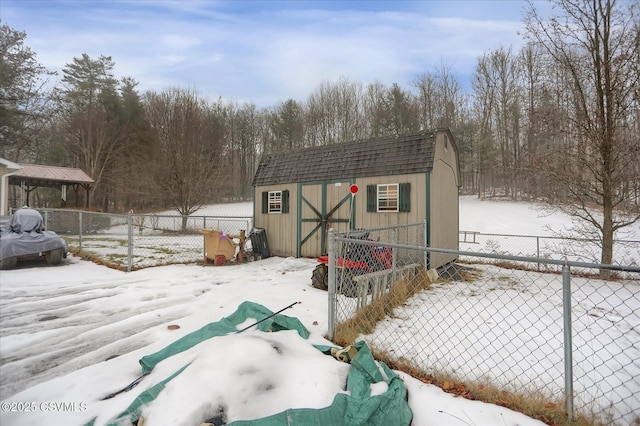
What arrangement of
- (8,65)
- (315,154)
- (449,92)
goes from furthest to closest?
(449,92) < (8,65) < (315,154)

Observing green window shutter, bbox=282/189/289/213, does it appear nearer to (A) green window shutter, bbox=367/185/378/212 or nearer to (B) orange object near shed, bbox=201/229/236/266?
(B) orange object near shed, bbox=201/229/236/266

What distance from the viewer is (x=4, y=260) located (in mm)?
6324

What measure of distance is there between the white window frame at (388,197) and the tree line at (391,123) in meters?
4.21

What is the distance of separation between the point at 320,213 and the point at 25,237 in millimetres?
7376

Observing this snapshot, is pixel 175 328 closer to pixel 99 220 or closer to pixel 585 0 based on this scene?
pixel 585 0

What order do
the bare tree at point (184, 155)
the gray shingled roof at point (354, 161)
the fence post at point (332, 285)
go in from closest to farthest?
the fence post at point (332, 285) < the gray shingled roof at point (354, 161) < the bare tree at point (184, 155)

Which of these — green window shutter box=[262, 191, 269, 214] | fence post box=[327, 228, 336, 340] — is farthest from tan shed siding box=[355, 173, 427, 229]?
fence post box=[327, 228, 336, 340]

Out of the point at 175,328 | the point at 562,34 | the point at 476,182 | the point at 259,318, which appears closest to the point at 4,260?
the point at 175,328

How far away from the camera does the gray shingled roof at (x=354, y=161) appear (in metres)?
8.05

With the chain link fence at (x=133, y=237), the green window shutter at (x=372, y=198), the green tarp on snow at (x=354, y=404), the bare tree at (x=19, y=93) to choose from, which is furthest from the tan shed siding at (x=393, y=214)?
the bare tree at (x=19, y=93)

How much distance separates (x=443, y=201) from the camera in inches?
345

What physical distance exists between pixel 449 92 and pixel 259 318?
29.7 m

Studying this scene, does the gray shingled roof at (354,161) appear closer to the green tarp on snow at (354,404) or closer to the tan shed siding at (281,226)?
the tan shed siding at (281,226)

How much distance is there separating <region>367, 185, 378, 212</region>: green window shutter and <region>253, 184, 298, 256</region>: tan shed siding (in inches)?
103
